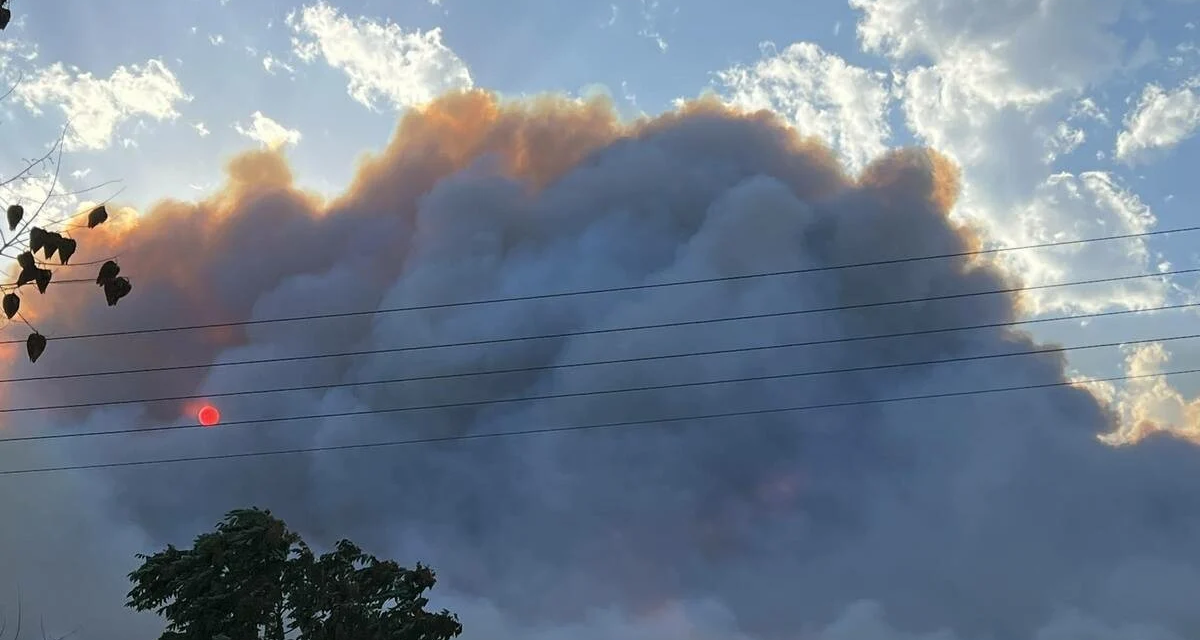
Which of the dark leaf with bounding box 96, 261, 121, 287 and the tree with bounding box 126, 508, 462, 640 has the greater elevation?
the tree with bounding box 126, 508, 462, 640

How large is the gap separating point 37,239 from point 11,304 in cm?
69

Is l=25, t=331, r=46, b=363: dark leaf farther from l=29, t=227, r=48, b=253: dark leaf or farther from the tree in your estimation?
the tree

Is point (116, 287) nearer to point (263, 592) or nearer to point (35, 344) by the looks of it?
point (35, 344)

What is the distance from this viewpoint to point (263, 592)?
49.0 metres

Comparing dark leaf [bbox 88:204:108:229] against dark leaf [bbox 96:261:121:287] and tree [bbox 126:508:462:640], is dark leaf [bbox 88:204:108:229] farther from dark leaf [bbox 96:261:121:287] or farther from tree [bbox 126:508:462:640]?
tree [bbox 126:508:462:640]

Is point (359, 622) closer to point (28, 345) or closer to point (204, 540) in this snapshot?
point (204, 540)

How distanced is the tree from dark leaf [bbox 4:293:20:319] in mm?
44830

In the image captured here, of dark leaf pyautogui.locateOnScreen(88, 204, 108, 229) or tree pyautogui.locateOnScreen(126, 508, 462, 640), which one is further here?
tree pyautogui.locateOnScreen(126, 508, 462, 640)

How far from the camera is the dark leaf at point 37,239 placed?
8.31 m

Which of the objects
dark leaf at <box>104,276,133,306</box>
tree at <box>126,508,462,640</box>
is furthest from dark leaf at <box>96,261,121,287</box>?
tree at <box>126,508,462,640</box>

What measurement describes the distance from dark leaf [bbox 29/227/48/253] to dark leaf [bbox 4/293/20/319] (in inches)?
20.5

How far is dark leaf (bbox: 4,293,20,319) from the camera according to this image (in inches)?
324

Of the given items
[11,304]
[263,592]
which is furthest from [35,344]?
[263,592]

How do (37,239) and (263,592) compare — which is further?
(263,592)
